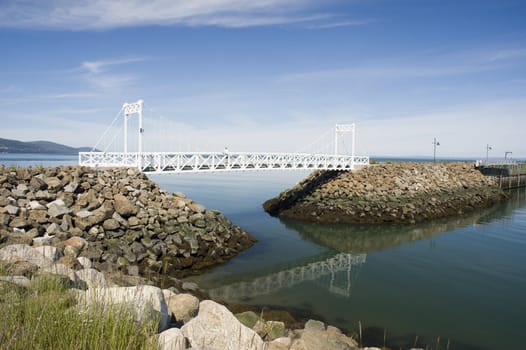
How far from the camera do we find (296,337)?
7156 mm

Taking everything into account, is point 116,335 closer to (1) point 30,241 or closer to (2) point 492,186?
(1) point 30,241

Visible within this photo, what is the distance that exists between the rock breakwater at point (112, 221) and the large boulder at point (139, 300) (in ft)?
19.0

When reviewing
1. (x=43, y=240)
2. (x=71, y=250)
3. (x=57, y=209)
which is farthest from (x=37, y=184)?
(x=71, y=250)

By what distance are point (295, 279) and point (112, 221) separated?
7071 millimetres

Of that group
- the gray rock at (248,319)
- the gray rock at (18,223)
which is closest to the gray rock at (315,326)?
the gray rock at (248,319)

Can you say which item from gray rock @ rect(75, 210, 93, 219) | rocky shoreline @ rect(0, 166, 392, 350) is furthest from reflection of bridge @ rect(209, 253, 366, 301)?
gray rock @ rect(75, 210, 93, 219)

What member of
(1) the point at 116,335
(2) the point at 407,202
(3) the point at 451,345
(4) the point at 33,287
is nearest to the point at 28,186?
(4) the point at 33,287

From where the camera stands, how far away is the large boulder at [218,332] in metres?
4.96

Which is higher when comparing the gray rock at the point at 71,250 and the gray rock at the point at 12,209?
the gray rock at the point at 12,209

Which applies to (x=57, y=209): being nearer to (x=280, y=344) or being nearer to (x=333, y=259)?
(x=280, y=344)

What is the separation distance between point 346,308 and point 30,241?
9380 mm

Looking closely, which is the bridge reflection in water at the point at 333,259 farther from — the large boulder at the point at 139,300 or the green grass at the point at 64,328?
the green grass at the point at 64,328

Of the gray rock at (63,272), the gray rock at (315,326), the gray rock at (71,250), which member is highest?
the gray rock at (63,272)

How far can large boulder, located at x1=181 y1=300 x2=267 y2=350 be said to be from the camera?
4.96 meters
